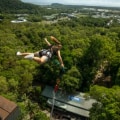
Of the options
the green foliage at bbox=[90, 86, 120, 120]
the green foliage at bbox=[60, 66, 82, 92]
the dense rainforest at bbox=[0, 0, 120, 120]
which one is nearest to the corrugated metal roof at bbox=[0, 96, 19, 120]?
the dense rainforest at bbox=[0, 0, 120, 120]

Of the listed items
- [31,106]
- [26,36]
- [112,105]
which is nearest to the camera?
[112,105]

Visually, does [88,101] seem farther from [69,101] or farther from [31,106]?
[31,106]

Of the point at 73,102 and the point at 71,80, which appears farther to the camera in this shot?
the point at 71,80

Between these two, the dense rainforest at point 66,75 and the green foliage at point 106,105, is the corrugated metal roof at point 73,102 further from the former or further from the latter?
the green foliage at point 106,105

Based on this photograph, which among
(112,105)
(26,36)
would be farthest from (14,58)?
(26,36)

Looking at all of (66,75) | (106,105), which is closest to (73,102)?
(66,75)

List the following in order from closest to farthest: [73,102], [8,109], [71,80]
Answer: [8,109], [73,102], [71,80]

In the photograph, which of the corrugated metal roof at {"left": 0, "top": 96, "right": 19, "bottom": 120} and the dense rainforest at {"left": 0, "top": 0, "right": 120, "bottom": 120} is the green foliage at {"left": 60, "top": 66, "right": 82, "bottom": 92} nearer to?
the dense rainforest at {"left": 0, "top": 0, "right": 120, "bottom": 120}

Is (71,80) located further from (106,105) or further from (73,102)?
(106,105)

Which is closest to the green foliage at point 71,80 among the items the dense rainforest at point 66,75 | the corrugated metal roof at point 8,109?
the dense rainforest at point 66,75
